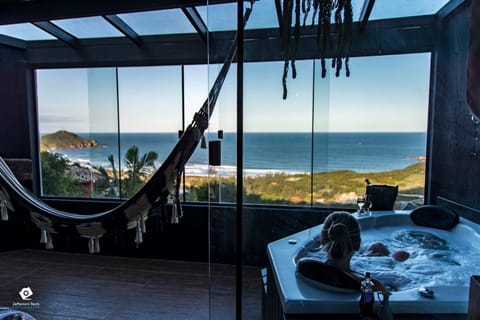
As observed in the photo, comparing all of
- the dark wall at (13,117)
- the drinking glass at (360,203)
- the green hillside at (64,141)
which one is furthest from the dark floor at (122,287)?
the green hillside at (64,141)

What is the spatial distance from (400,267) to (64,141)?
450cm

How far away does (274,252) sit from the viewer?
1980 mm

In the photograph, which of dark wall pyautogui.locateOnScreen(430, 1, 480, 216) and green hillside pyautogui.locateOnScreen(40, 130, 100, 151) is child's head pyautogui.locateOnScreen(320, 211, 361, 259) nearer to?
dark wall pyautogui.locateOnScreen(430, 1, 480, 216)

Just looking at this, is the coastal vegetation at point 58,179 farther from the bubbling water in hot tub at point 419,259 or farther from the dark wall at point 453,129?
the dark wall at point 453,129

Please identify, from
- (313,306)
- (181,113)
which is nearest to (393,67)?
(181,113)

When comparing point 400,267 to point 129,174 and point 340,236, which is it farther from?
point 129,174

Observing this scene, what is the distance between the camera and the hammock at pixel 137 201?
2.32 meters

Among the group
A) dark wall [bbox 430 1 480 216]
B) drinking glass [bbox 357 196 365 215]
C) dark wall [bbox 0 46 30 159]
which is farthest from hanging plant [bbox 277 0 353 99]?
dark wall [bbox 0 46 30 159]

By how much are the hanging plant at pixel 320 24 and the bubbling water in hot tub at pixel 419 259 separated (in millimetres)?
1536

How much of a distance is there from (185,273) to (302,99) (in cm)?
224

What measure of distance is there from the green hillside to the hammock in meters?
1.85

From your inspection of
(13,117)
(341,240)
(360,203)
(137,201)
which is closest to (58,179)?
(13,117)

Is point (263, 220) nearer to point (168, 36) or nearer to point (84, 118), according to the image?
point (168, 36)

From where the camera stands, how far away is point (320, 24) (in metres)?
2.04
